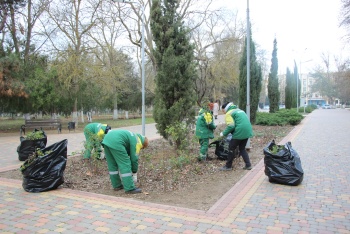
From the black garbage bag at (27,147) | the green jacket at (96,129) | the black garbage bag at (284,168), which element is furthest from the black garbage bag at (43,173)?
the black garbage bag at (284,168)

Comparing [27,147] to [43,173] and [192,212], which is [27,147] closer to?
[43,173]

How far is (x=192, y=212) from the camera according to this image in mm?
4254

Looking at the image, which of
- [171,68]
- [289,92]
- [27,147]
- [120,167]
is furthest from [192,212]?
[289,92]

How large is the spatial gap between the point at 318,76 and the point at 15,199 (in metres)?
82.8

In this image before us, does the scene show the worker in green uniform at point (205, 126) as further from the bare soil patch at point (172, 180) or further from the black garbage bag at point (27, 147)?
Result: the black garbage bag at point (27, 147)

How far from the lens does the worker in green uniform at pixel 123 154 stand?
196 inches

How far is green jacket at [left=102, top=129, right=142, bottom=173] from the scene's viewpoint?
4965 mm

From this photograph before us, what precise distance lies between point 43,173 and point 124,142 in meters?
1.61

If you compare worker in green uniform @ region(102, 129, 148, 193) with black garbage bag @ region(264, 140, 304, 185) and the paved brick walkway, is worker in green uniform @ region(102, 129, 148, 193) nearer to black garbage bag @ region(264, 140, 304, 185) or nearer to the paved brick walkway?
the paved brick walkway

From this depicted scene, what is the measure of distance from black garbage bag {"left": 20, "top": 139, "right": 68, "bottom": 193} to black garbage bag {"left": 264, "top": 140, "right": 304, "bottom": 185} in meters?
3.95

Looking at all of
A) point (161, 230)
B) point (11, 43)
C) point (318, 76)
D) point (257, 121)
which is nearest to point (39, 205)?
point (161, 230)

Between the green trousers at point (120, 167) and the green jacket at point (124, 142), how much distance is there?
0.09 metres

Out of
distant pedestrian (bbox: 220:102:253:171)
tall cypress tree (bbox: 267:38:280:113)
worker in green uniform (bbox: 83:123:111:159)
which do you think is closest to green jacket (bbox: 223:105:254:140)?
distant pedestrian (bbox: 220:102:253:171)

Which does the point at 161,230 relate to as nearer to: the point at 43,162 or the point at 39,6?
the point at 43,162
